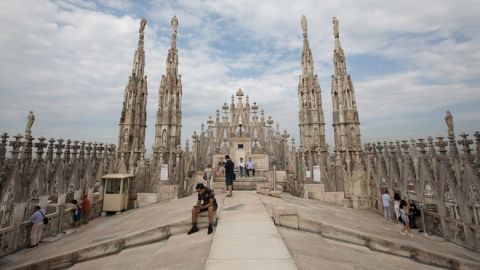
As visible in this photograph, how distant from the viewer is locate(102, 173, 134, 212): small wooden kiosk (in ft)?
49.1

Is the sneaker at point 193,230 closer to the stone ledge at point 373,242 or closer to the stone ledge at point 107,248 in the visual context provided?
the stone ledge at point 107,248

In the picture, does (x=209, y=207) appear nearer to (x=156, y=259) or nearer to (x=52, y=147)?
(x=156, y=259)

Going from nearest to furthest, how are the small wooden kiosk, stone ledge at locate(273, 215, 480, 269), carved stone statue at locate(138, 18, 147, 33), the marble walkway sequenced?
the marble walkway < stone ledge at locate(273, 215, 480, 269) < the small wooden kiosk < carved stone statue at locate(138, 18, 147, 33)

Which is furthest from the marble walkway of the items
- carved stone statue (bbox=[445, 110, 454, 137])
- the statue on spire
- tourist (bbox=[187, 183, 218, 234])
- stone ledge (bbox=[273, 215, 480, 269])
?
the statue on spire

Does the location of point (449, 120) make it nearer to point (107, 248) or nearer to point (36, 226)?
point (107, 248)

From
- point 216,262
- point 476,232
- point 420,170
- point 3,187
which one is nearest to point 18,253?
point 3,187

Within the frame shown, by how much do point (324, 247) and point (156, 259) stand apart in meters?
3.77

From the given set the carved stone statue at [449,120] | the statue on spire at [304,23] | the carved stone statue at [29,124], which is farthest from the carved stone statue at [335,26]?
the carved stone statue at [29,124]

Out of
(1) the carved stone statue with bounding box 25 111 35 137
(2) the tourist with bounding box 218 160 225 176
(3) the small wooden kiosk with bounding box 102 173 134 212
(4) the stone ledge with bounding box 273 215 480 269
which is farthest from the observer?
(2) the tourist with bounding box 218 160 225 176

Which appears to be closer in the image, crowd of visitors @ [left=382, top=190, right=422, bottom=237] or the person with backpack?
the person with backpack

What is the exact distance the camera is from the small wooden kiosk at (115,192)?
1498cm

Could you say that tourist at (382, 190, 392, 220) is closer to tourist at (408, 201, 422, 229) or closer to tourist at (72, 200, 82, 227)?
tourist at (408, 201, 422, 229)

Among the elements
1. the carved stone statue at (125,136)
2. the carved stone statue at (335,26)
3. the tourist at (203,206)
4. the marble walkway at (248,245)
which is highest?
the carved stone statue at (335,26)

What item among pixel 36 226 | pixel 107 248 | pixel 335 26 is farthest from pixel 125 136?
pixel 335 26
